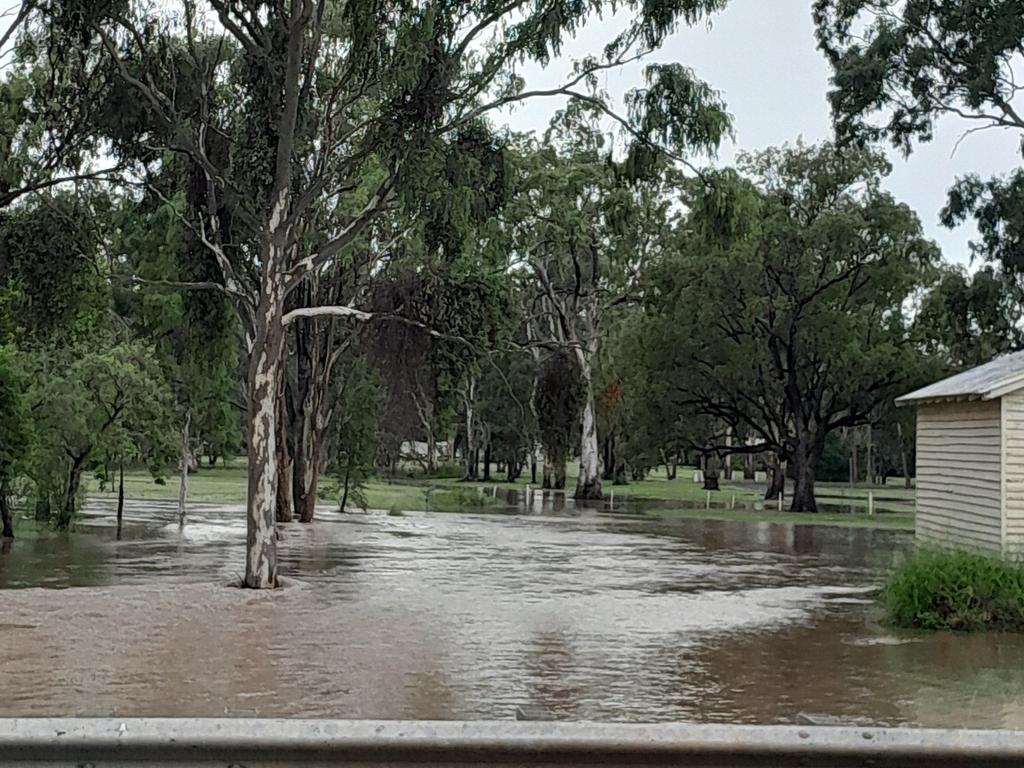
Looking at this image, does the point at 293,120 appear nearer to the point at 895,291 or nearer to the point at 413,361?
the point at 413,361

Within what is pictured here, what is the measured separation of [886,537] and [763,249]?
570 inches

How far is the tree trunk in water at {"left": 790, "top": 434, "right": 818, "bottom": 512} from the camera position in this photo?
43844 mm

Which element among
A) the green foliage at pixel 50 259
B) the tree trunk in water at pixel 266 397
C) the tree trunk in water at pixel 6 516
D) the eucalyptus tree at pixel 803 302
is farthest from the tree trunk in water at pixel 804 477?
the tree trunk in water at pixel 266 397

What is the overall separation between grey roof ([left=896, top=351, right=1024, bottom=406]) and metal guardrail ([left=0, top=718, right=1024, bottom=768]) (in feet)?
45.2

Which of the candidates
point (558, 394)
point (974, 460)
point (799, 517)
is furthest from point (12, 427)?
point (799, 517)

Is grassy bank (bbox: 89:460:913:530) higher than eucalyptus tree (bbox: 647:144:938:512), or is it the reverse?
eucalyptus tree (bbox: 647:144:938:512)

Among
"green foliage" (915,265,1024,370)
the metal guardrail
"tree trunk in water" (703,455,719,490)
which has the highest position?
"green foliage" (915,265,1024,370)

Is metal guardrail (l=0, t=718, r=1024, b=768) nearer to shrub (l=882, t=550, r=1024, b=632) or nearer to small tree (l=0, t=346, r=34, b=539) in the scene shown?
shrub (l=882, t=550, r=1024, b=632)

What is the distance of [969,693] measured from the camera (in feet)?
32.4

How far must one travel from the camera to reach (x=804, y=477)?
145 feet

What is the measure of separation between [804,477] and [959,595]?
3088 cm

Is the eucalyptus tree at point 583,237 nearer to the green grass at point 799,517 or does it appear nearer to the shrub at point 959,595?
the green grass at point 799,517

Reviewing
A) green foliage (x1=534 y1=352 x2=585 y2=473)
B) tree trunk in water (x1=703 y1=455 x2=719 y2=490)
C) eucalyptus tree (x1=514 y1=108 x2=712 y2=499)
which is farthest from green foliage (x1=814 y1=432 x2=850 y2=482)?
green foliage (x1=534 y1=352 x2=585 y2=473)

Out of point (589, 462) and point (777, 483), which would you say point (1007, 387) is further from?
point (777, 483)
